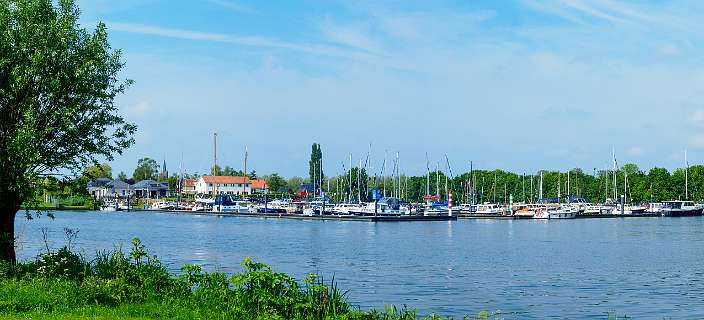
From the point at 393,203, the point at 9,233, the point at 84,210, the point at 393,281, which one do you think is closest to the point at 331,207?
the point at 393,203

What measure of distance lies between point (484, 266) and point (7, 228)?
3785 cm

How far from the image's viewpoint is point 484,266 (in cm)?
5825

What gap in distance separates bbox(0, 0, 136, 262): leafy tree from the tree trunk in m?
0.03

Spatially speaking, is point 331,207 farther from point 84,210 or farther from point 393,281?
point 393,281

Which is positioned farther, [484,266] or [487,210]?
[487,210]

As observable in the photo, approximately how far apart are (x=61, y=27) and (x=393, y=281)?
26366 mm

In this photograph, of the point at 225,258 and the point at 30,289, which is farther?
the point at 225,258

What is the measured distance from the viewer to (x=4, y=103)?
27.4 meters

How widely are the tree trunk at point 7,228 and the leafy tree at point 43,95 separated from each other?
0.03m

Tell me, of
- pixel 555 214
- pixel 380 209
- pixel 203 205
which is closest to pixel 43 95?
pixel 380 209

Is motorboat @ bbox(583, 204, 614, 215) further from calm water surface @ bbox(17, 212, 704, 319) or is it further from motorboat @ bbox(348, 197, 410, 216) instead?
calm water surface @ bbox(17, 212, 704, 319)

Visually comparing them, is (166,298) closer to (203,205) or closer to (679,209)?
(203,205)

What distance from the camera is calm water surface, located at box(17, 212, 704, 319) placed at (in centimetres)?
3819

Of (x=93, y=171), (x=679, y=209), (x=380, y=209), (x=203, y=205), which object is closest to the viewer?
(x=93, y=171)
